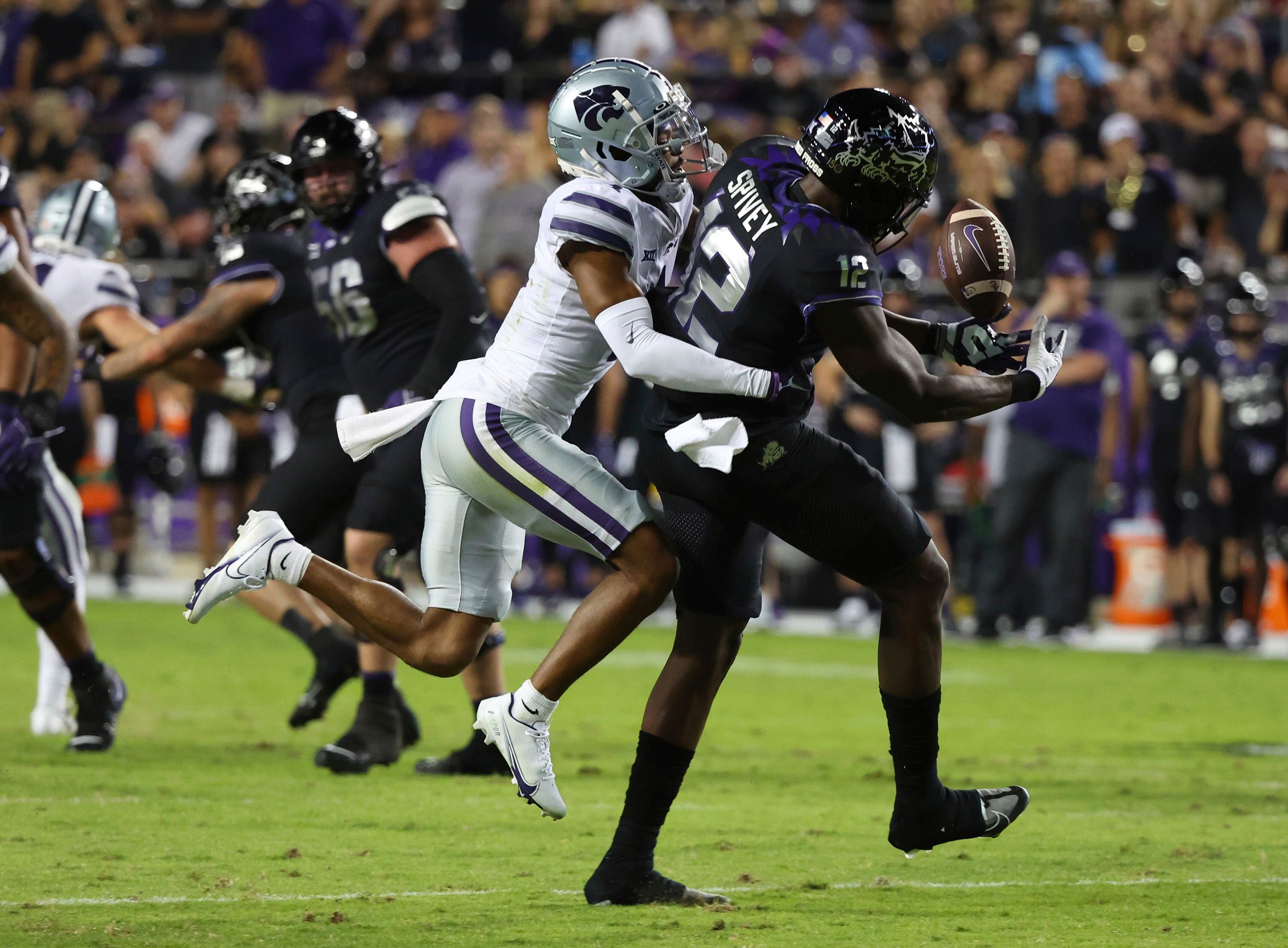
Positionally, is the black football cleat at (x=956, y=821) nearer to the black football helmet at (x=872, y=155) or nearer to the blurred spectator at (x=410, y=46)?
Result: the black football helmet at (x=872, y=155)

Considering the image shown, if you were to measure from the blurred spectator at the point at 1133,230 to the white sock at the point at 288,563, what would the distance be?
34.1 ft

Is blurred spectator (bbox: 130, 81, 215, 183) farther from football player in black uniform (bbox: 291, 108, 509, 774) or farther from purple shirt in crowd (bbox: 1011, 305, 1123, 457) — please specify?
football player in black uniform (bbox: 291, 108, 509, 774)

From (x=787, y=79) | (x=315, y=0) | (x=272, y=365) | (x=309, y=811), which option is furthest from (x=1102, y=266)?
(x=309, y=811)

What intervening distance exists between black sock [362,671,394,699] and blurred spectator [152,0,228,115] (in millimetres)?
12123

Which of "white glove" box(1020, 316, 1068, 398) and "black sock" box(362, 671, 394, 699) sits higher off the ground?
"white glove" box(1020, 316, 1068, 398)

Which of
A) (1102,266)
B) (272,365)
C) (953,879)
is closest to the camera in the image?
(953,879)

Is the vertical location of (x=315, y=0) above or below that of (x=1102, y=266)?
above

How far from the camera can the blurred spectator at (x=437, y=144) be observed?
15.7 m

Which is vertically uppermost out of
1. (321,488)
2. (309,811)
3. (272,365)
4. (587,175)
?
(587,175)

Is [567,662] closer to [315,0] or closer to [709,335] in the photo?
[709,335]

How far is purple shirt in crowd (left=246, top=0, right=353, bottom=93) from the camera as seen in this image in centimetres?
1695

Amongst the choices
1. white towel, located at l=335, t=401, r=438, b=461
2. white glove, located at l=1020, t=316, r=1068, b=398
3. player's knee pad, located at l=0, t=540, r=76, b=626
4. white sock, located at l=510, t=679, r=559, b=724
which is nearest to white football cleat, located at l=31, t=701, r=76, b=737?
player's knee pad, located at l=0, t=540, r=76, b=626

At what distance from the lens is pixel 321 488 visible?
6.80 metres

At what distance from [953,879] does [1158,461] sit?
26.5ft
